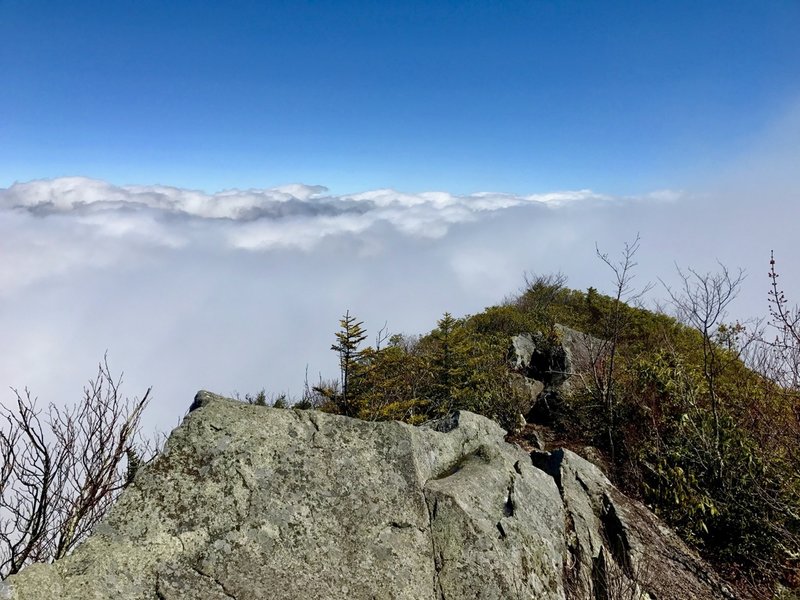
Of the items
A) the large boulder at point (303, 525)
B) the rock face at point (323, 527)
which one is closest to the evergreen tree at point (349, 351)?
the rock face at point (323, 527)

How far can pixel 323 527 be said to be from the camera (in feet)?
14.3

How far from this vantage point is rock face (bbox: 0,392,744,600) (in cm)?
386

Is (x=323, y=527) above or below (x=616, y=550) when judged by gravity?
above

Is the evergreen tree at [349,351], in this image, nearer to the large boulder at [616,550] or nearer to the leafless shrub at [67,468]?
the leafless shrub at [67,468]

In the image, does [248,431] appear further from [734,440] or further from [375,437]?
[734,440]

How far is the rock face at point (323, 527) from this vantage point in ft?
12.7

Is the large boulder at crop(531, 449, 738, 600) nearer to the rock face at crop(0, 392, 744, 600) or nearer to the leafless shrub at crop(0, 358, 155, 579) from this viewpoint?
the rock face at crop(0, 392, 744, 600)

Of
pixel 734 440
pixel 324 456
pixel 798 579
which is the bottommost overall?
pixel 798 579

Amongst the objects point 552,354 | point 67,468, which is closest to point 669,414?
point 552,354

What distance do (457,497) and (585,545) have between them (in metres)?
1.89

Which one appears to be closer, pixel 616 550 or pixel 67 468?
pixel 616 550

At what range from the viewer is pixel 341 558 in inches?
167

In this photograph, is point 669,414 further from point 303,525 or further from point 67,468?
point 67,468

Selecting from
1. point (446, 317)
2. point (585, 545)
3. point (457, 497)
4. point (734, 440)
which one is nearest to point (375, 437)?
point (457, 497)
